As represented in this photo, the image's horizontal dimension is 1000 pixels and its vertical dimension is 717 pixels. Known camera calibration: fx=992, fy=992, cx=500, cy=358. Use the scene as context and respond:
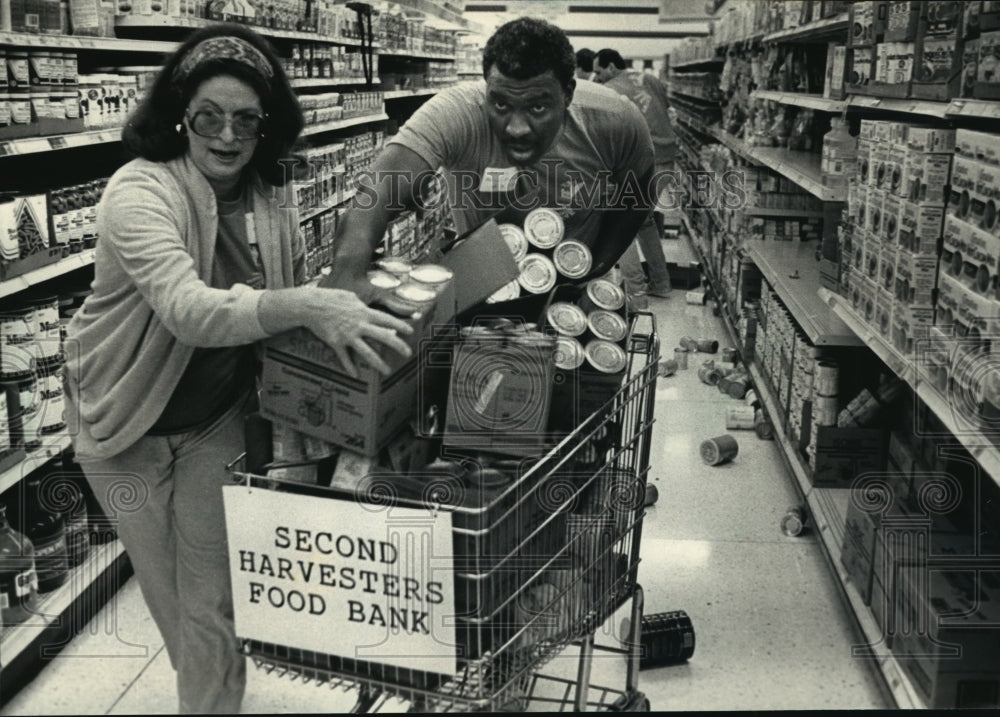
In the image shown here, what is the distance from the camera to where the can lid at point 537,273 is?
6.28ft

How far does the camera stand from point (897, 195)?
2510mm

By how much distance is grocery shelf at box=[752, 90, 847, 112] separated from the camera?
3809mm

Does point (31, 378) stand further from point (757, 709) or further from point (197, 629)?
point (757, 709)

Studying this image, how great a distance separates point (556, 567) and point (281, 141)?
0.96 m

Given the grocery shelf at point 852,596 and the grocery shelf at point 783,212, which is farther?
the grocery shelf at point 783,212

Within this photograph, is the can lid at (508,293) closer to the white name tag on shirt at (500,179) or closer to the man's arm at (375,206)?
the man's arm at (375,206)

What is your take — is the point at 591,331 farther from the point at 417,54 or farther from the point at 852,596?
the point at 417,54

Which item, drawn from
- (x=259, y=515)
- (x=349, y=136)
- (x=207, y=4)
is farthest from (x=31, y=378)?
(x=349, y=136)

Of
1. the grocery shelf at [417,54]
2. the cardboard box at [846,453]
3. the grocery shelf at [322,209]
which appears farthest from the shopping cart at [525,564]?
the grocery shelf at [417,54]

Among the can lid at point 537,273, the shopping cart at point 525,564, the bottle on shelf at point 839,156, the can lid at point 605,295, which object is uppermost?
the bottle on shelf at point 839,156

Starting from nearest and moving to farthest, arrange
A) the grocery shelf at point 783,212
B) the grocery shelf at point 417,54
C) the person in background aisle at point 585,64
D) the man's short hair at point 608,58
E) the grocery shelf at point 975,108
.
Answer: the grocery shelf at point 975,108 → the grocery shelf at point 783,212 → the grocery shelf at point 417,54 → the man's short hair at point 608,58 → the person in background aisle at point 585,64

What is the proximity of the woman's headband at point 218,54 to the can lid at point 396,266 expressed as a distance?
0.40m

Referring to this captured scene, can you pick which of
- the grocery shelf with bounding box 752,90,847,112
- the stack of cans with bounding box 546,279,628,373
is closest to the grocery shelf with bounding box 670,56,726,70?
the grocery shelf with bounding box 752,90,847,112

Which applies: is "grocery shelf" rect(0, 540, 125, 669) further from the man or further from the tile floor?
the man
